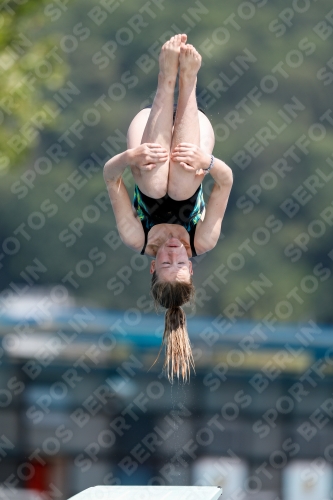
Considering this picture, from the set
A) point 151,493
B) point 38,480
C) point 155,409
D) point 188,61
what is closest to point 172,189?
point 188,61

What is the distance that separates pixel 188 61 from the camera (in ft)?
17.5

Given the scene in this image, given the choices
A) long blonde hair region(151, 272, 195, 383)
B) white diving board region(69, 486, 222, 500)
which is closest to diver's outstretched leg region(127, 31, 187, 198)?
long blonde hair region(151, 272, 195, 383)

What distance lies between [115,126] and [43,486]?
10.2 metres

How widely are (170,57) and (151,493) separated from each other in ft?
9.83

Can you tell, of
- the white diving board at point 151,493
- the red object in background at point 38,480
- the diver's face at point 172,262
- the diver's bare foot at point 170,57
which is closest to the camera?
the diver's bare foot at point 170,57

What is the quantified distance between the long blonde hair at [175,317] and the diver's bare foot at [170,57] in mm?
1220

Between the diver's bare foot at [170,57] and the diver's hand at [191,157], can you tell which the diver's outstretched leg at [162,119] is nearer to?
the diver's bare foot at [170,57]

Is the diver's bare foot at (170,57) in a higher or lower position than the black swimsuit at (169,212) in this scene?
higher

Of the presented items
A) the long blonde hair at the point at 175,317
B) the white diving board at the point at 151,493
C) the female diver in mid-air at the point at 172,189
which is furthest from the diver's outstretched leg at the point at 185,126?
the white diving board at the point at 151,493

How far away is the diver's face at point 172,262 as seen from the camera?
5.54 meters

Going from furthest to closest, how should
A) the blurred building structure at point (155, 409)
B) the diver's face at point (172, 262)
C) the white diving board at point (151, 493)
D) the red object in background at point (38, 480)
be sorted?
the red object in background at point (38, 480), the blurred building structure at point (155, 409), the white diving board at point (151, 493), the diver's face at point (172, 262)

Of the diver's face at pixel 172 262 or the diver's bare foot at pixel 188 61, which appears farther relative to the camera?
the diver's face at pixel 172 262

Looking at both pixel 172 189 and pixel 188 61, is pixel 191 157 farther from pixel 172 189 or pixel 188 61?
pixel 188 61

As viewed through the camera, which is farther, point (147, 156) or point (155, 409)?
point (155, 409)
